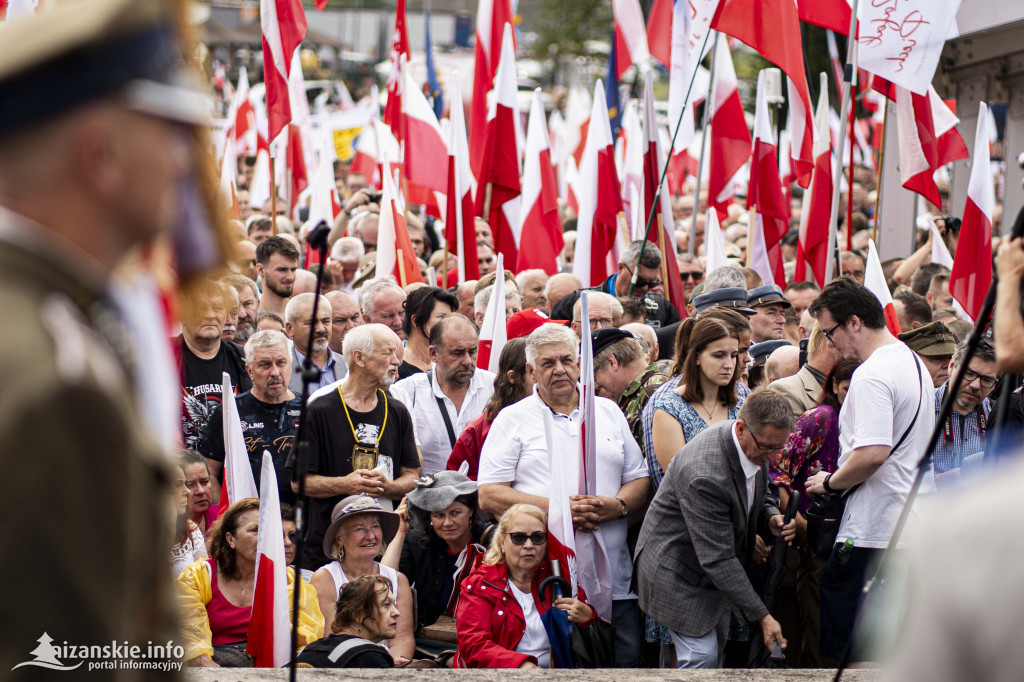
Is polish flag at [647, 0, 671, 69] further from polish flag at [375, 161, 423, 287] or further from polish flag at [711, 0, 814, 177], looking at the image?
polish flag at [375, 161, 423, 287]

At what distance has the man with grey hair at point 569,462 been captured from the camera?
5387mm

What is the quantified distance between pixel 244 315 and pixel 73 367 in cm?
680

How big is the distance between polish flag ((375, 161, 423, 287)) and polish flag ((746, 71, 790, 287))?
284 cm

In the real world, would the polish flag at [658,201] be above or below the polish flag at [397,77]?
below

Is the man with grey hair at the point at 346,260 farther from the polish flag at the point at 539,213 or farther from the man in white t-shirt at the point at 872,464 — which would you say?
the man in white t-shirt at the point at 872,464

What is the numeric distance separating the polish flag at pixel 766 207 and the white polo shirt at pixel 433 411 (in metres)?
3.95

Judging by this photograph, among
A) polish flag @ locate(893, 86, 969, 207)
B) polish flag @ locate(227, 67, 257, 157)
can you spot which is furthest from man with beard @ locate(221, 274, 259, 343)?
polish flag @ locate(227, 67, 257, 157)

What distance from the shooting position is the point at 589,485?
5.46 meters

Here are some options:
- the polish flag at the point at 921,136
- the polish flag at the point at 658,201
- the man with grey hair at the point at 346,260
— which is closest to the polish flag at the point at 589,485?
the polish flag at the point at 658,201

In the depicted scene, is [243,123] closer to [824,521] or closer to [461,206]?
[461,206]

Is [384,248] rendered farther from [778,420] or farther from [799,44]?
[778,420]

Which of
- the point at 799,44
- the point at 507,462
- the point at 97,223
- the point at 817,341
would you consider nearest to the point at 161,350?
the point at 97,223

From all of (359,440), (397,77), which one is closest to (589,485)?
(359,440)

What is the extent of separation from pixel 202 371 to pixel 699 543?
297cm
